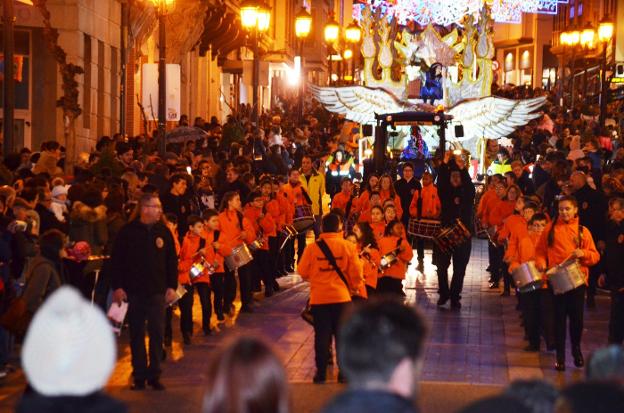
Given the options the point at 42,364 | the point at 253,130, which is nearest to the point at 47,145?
the point at 253,130

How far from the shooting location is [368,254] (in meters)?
15.9

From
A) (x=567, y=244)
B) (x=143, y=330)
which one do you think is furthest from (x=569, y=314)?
(x=143, y=330)

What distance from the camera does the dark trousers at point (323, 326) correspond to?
13320 millimetres

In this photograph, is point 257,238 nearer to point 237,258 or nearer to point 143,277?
point 237,258

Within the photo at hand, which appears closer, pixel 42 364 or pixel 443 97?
pixel 42 364

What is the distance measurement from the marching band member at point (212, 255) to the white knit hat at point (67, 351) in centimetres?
1123

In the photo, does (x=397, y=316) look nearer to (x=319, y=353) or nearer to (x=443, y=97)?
(x=319, y=353)

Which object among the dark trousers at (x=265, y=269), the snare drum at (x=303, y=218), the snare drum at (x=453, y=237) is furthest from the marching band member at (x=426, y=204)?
the dark trousers at (x=265, y=269)

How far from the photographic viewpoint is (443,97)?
48250 mm

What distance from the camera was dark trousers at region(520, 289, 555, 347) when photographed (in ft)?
49.3

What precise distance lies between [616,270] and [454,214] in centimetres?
580

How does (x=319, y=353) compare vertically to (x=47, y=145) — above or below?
below

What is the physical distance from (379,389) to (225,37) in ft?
141

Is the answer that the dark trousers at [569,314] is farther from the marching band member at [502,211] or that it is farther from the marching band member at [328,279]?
the marching band member at [502,211]
